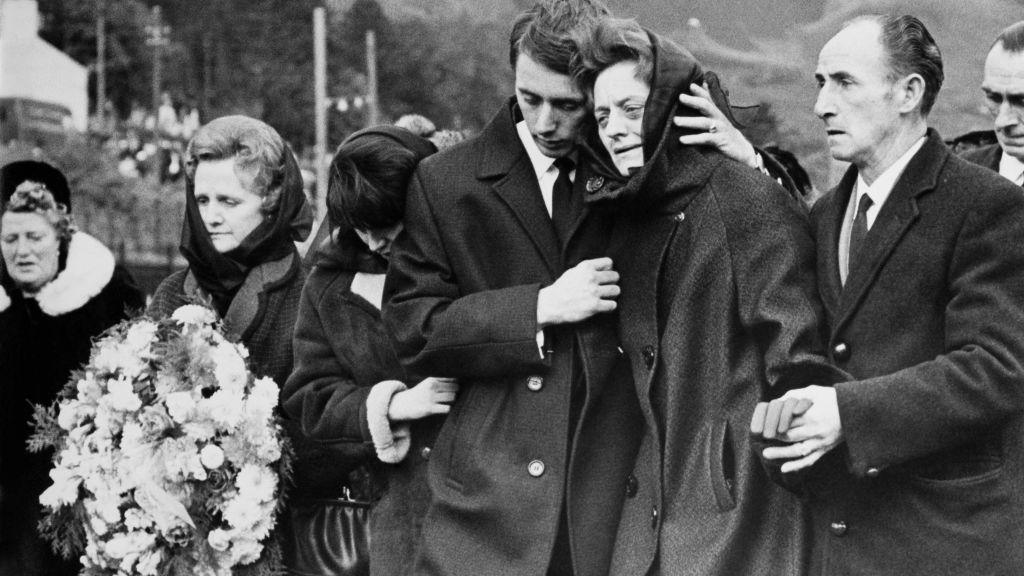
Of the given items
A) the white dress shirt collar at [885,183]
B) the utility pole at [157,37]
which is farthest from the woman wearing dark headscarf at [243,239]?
the utility pole at [157,37]

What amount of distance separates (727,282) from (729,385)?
0.25m

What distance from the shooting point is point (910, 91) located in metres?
2.99

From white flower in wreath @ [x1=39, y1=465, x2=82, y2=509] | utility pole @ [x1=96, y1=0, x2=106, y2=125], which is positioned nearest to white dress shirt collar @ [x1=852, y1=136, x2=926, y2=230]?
white flower in wreath @ [x1=39, y1=465, x2=82, y2=509]

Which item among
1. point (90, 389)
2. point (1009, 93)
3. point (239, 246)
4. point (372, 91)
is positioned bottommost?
point (372, 91)

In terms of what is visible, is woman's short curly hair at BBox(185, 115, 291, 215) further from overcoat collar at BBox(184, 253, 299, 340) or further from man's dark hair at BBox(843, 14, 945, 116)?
man's dark hair at BBox(843, 14, 945, 116)

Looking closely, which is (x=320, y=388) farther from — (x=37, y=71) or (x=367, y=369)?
(x=37, y=71)

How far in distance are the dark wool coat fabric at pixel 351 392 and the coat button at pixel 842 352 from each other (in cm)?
122

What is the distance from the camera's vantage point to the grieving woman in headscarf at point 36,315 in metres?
4.84

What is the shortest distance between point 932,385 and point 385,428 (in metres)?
1.58

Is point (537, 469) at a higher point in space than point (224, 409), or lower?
higher

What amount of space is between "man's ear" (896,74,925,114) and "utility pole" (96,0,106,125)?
13.1 meters

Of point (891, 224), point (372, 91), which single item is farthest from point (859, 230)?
point (372, 91)

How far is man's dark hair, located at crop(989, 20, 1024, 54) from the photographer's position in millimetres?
3891

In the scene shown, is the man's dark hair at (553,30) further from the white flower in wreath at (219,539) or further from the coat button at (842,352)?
the white flower in wreath at (219,539)
